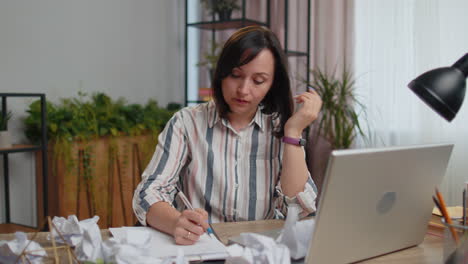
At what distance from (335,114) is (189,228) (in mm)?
2249

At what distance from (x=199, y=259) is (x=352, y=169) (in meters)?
0.37

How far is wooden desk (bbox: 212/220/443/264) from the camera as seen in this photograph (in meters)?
0.97

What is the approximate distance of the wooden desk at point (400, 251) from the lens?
0.97 metres

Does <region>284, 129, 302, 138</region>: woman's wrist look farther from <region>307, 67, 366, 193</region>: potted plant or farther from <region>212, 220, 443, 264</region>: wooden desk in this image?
<region>307, 67, 366, 193</region>: potted plant

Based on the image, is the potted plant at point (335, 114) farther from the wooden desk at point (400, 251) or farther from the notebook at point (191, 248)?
the notebook at point (191, 248)

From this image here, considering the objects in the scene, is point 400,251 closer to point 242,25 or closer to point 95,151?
point 95,151

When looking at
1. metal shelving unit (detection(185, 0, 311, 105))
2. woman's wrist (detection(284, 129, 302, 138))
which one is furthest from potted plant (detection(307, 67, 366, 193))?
woman's wrist (detection(284, 129, 302, 138))

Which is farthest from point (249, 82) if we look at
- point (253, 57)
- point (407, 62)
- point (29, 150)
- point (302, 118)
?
point (407, 62)

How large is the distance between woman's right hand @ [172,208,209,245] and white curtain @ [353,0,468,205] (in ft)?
6.85

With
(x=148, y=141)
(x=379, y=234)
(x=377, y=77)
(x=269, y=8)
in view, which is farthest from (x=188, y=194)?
(x=269, y=8)

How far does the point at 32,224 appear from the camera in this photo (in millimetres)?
2771

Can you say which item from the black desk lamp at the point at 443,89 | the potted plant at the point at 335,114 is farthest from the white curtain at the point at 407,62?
the black desk lamp at the point at 443,89

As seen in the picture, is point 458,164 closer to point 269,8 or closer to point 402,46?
point 402,46

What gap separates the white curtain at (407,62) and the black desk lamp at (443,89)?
2.04 meters
